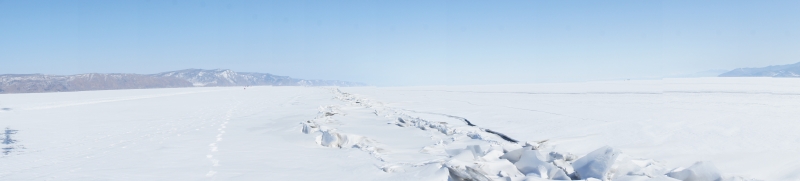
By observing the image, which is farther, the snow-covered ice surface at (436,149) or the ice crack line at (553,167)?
the snow-covered ice surface at (436,149)

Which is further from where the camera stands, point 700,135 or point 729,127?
point 729,127

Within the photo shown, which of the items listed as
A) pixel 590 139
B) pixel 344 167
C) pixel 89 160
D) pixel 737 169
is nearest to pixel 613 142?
pixel 590 139

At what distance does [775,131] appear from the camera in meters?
5.13

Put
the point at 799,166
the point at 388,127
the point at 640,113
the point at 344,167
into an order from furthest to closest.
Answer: the point at 640,113
the point at 388,127
the point at 344,167
the point at 799,166

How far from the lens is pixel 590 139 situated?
5.36 m

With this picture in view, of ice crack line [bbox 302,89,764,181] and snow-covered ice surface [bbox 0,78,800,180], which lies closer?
ice crack line [bbox 302,89,764,181]

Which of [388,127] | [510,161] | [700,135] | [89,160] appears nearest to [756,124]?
[700,135]

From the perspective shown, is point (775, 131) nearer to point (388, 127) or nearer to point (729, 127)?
point (729, 127)

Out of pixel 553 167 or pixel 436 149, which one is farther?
pixel 436 149

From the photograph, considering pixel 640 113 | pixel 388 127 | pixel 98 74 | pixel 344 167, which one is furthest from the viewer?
pixel 98 74

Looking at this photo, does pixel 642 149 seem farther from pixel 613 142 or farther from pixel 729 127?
pixel 729 127

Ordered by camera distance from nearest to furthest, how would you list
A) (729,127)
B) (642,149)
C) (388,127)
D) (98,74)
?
(642,149) → (729,127) → (388,127) → (98,74)

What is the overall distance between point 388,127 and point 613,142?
3117 millimetres

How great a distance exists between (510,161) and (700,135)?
2509 mm
